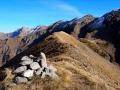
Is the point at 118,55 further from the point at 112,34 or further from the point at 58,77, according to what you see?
the point at 58,77

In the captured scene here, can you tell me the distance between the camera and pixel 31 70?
104ft

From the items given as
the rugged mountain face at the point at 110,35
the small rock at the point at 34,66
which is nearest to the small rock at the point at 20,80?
the small rock at the point at 34,66

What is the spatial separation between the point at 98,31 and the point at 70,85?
110 m

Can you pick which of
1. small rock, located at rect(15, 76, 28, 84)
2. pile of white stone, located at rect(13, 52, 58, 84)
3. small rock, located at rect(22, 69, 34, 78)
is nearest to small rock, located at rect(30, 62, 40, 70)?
pile of white stone, located at rect(13, 52, 58, 84)

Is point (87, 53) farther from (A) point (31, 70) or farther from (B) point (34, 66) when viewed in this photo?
(A) point (31, 70)

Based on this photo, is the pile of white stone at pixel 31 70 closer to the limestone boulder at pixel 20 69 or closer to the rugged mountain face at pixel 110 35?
the limestone boulder at pixel 20 69

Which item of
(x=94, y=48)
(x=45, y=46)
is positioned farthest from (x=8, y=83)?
(x=94, y=48)

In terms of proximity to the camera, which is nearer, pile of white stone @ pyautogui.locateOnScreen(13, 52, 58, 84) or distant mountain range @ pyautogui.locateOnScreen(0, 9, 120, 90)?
pile of white stone @ pyautogui.locateOnScreen(13, 52, 58, 84)

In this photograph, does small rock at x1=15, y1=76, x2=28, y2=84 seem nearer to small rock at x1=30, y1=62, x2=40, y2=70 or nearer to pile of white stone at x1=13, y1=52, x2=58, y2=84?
pile of white stone at x1=13, y1=52, x2=58, y2=84

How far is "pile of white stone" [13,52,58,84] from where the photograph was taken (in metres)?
31.3

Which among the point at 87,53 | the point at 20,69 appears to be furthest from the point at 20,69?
the point at 87,53

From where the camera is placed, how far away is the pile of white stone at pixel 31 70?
31288mm

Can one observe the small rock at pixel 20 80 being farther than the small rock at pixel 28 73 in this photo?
No

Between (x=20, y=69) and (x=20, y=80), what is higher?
(x=20, y=69)
